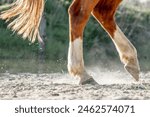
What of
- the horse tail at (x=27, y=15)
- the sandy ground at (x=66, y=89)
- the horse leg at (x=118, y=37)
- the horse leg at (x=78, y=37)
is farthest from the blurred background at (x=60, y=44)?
the horse leg at (x=78, y=37)

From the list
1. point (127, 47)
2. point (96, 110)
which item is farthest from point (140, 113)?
point (127, 47)

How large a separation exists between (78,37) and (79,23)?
146 millimetres

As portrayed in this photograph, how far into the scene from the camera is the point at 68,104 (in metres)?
4.64

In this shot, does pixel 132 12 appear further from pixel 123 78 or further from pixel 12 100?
pixel 12 100

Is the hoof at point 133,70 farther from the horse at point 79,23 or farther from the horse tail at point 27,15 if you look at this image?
the horse tail at point 27,15

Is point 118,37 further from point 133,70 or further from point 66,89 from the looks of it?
point 66,89

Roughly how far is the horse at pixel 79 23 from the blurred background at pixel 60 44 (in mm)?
1408

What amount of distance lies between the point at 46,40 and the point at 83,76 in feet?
8.66

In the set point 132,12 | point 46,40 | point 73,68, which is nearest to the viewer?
point 73,68

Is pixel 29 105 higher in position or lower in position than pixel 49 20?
lower

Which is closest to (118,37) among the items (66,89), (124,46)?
(124,46)

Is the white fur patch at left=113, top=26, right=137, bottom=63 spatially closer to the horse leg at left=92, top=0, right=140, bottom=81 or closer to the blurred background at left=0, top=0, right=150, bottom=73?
the horse leg at left=92, top=0, right=140, bottom=81

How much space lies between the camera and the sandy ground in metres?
5.10

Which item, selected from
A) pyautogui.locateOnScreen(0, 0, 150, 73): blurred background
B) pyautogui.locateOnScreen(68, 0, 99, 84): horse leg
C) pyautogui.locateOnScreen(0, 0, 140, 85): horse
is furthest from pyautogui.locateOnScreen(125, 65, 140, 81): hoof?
pyautogui.locateOnScreen(0, 0, 150, 73): blurred background
